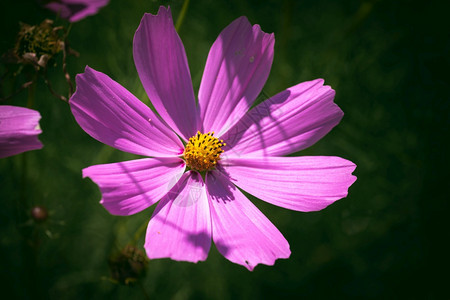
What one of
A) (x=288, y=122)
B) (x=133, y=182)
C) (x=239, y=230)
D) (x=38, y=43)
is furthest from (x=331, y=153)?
(x=38, y=43)

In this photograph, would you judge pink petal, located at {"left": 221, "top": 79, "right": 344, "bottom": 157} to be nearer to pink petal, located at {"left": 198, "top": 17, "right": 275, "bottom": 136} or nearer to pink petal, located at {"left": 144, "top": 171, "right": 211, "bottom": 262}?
pink petal, located at {"left": 198, "top": 17, "right": 275, "bottom": 136}

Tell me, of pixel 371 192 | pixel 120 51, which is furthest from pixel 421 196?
pixel 120 51

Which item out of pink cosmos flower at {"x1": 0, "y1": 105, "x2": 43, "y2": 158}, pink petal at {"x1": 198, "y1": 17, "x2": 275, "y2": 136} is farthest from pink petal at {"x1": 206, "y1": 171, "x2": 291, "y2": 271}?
pink cosmos flower at {"x1": 0, "y1": 105, "x2": 43, "y2": 158}

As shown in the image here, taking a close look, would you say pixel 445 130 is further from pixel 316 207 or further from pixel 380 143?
pixel 316 207

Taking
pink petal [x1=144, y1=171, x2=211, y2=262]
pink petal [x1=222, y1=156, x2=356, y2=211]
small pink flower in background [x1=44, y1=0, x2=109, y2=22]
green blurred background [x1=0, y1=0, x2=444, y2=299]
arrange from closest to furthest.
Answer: pink petal [x1=144, y1=171, x2=211, y2=262] → pink petal [x1=222, y1=156, x2=356, y2=211] → small pink flower in background [x1=44, y1=0, x2=109, y2=22] → green blurred background [x1=0, y1=0, x2=444, y2=299]

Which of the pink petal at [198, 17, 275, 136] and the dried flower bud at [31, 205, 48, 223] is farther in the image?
the dried flower bud at [31, 205, 48, 223]

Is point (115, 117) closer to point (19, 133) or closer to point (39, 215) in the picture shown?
point (19, 133)

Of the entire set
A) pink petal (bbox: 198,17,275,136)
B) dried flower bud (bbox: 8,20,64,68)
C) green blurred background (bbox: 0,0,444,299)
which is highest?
dried flower bud (bbox: 8,20,64,68)

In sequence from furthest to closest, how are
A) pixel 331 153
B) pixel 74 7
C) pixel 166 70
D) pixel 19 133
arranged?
pixel 331 153 < pixel 74 7 < pixel 166 70 < pixel 19 133
